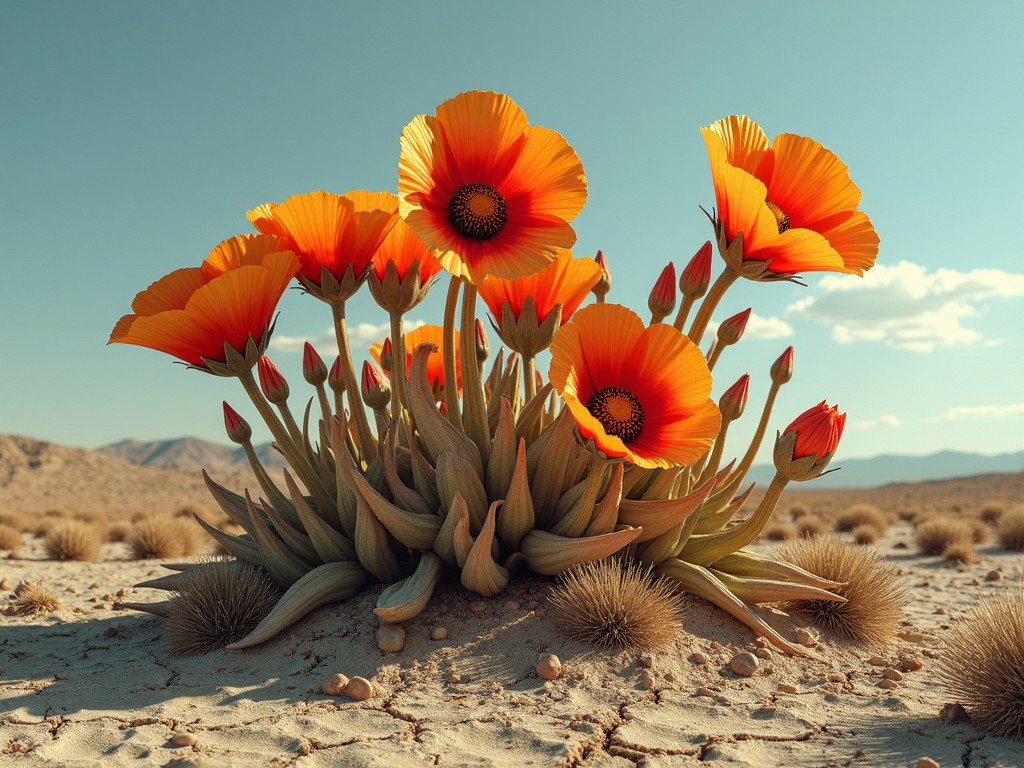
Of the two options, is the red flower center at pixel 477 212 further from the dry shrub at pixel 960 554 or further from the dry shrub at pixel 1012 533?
the dry shrub at pixel 1012 533

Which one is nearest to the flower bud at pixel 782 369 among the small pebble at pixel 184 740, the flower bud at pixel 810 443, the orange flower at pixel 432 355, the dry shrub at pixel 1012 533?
the flower bud at pixel 810 443

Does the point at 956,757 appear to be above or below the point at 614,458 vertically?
below

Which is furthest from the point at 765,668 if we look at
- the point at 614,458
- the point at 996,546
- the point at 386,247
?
the point at 996,546

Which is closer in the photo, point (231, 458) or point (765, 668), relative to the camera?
point (765, 668)

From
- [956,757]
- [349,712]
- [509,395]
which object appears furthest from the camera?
[509,395]

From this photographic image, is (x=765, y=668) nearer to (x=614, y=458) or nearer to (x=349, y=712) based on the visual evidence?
(x=614, y=458)

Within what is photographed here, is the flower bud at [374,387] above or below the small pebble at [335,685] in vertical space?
above
